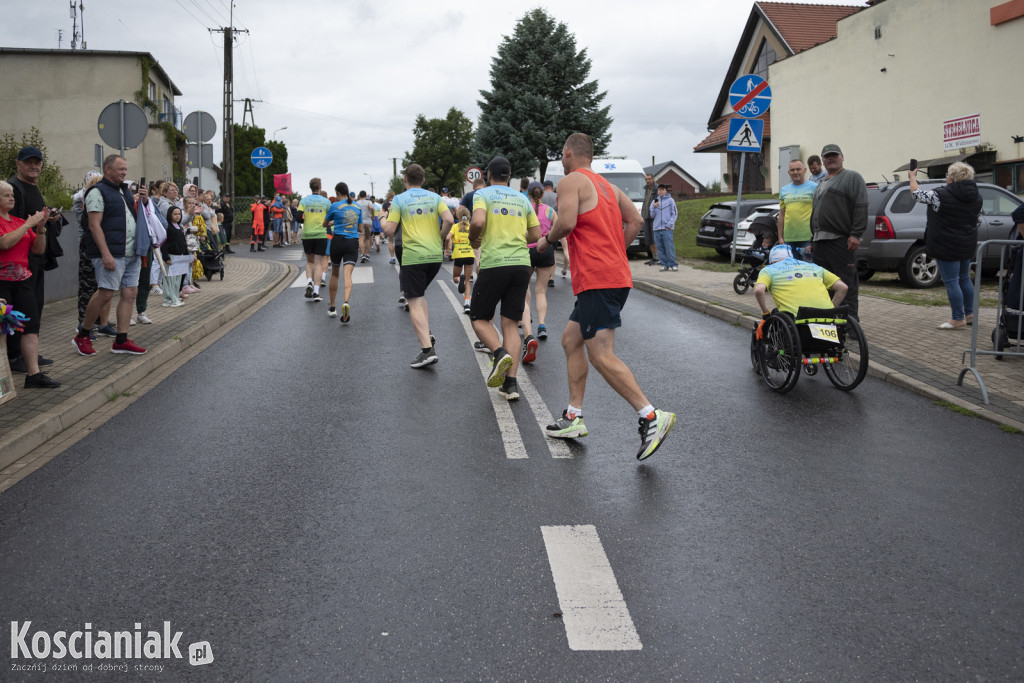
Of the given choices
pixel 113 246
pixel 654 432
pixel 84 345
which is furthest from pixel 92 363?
pixel 654 432

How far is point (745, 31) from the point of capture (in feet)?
156

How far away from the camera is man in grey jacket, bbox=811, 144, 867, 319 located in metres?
9.69

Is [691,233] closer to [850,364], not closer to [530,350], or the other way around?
[530,350]

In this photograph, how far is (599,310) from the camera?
5.94 metres

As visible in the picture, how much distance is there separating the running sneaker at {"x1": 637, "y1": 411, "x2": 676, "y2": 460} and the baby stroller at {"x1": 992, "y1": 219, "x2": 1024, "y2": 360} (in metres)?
4.06

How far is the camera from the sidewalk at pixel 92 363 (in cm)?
645

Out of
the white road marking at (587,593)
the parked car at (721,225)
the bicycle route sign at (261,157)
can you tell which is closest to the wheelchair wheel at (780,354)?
the white road marking at (587,593)

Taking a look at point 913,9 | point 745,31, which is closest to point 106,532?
point 913,9

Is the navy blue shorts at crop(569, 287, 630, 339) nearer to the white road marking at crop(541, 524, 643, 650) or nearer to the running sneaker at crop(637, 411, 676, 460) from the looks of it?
the running sneaker at crop(637, 411, 676, 460)

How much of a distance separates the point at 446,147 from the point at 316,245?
82450 mm

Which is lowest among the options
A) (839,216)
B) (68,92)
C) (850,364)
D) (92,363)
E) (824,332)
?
(92,363)

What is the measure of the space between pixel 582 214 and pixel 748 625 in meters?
3.14

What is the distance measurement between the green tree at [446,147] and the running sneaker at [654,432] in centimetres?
9034

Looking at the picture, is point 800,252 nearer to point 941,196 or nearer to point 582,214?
point 941,196
